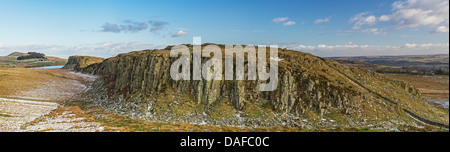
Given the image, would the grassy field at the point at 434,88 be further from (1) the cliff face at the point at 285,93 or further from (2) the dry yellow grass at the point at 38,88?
(2) the dry yellow grass at the point at 38,88

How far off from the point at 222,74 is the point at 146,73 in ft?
66.7

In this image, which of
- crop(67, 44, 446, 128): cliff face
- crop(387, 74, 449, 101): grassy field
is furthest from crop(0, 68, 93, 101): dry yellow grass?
crop(387, 74, 449, 101): grassy field

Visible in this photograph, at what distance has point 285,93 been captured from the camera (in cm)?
4169

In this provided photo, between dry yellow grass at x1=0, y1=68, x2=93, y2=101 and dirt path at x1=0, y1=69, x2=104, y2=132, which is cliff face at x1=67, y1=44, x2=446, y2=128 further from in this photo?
dry yellow grass at x1=0, y1=68, x2=93, y2=101

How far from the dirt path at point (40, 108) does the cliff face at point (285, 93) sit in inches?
344

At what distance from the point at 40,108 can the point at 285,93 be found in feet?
175

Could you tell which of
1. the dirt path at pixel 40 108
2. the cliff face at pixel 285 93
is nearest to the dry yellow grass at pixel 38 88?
the dirt path at pixel 40 108

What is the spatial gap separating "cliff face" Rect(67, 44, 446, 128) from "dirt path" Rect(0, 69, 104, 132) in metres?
8.73

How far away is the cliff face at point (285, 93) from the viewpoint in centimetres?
3934

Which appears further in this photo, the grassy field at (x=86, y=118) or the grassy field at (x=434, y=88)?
the grassy field at (x=434, y=88)

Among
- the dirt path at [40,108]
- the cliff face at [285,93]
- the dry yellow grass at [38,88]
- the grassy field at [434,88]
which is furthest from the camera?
the grassy field at [434,88]

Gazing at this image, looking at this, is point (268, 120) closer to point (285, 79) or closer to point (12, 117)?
point (285, 79)

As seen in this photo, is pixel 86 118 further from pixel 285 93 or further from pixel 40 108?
pixel 285 93

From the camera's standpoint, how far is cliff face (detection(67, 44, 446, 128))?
129 ft
